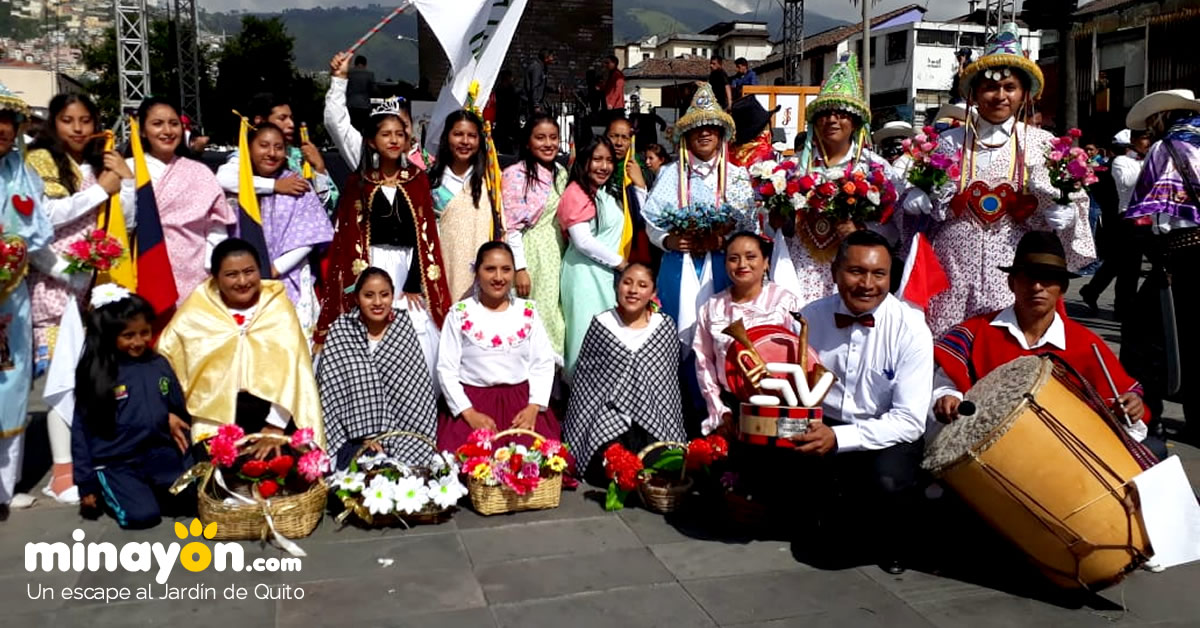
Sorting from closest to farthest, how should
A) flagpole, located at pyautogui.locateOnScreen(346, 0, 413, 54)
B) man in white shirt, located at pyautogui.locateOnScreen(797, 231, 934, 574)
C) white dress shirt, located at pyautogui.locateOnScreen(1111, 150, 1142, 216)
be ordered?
man in white shirt, located at pyautogui.locateOnScreen(797, 231, 934, 574), flagpole, located at pyautogui.locateOnScreen(346, 0, 413, 54), white dress shirt, located at pyautogui.locateOnScreen(1111, 150, 1142, 216)

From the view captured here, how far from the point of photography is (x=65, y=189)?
16.0 ft

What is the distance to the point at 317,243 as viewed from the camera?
A: 5637 millimetres

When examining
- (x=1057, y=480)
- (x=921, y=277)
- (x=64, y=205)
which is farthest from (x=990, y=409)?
(x=64, y=205)

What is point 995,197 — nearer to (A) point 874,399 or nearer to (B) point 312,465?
(A) point 874,399

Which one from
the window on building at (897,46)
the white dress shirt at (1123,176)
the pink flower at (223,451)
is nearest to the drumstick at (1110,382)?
the pink flower at (223,451)

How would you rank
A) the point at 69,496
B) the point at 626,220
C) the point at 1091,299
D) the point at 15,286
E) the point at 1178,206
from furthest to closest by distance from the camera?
the point at 1091,299 < the point at 626,220 < the point at 1178,206 < the point at 69,496 < the point at 15,286

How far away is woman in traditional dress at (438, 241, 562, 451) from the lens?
516 centimetres

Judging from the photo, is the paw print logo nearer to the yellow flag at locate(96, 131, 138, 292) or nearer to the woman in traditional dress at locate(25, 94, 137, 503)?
the woman in traditional dress at locate(25, 94, 137, 503)

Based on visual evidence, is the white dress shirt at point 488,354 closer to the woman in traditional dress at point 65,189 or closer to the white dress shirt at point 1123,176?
the woman in traditional dress at point 65,189

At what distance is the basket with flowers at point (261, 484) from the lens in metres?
4.16

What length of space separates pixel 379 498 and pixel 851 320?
7.02 feet

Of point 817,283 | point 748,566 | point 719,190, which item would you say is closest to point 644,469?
point 748,566

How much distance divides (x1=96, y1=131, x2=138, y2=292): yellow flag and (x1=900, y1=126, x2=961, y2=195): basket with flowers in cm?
397

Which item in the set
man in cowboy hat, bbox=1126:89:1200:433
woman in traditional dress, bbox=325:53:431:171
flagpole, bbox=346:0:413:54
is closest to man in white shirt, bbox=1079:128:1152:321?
man in cowboy hat, bbox=1126:89:1200:433
